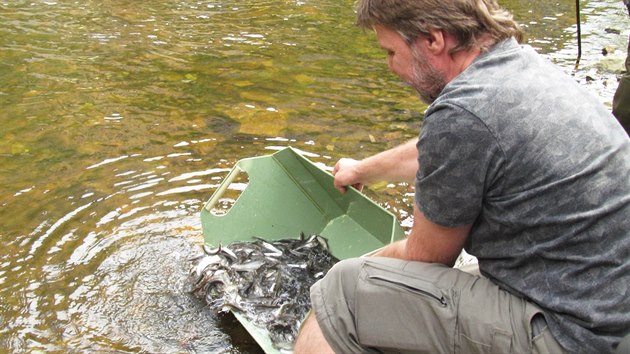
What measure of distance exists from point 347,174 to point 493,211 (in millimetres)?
1476

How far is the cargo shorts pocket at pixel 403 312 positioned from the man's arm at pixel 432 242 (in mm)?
61

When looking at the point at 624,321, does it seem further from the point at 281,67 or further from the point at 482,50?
the point at 281,67

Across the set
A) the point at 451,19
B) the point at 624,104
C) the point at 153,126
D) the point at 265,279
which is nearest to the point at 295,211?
the point at 265,279

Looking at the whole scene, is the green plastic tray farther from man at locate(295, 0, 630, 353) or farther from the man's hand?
man at locate(295, 0, 630, 353)

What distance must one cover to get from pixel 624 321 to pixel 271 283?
77.6 inches

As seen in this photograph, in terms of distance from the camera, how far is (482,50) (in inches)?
103

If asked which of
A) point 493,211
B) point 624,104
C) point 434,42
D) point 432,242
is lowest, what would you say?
point 624,104

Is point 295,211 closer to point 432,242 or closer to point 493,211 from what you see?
point 432,242

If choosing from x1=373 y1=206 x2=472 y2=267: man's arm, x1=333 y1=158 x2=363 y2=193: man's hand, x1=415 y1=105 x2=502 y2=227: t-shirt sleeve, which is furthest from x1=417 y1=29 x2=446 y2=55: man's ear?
x1=333 y1=158 x2=363 y2=193: man's hand

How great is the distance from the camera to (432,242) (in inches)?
105

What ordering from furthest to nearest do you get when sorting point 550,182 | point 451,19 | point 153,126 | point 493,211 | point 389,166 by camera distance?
point 153,126 → point 389,166 → point 451,19 → point 493,211 → point 550,182

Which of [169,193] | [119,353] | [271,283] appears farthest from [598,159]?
[169,193]

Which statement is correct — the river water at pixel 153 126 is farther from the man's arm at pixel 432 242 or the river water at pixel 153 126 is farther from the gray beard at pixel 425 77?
the gray beard at pixel 425 77

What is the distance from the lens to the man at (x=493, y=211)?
233cm
